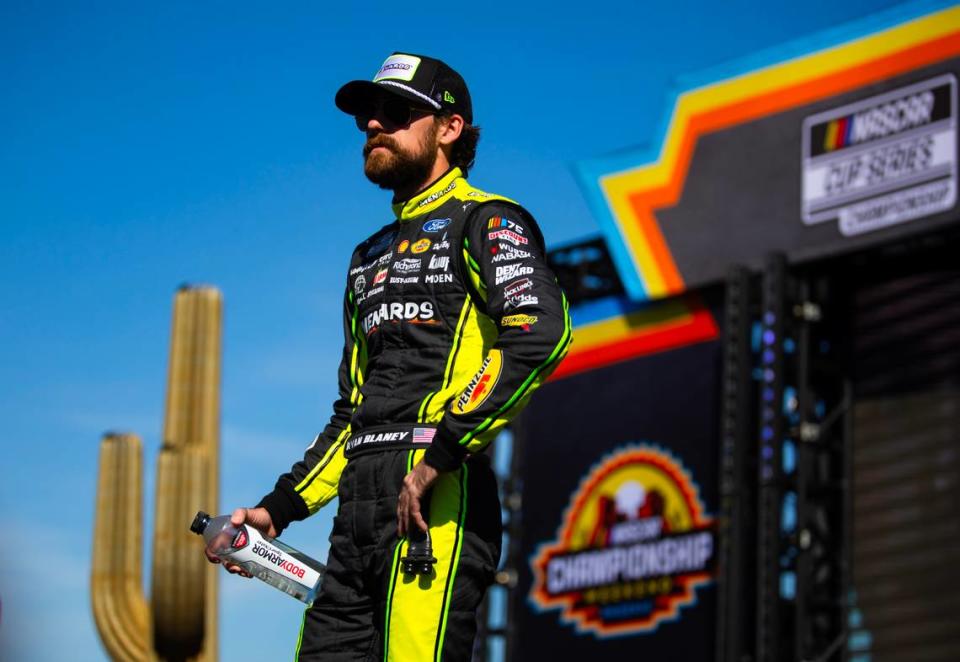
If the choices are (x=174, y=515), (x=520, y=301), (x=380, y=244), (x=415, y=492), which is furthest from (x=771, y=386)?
(x=415, y=492)

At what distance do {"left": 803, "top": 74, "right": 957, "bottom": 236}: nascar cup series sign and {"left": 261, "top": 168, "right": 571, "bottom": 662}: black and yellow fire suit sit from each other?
27.8ft

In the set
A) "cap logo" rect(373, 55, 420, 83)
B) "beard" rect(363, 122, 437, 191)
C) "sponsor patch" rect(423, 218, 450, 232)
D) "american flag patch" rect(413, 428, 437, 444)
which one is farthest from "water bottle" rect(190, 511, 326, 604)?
"cap logo" rect(373, 55, 420, 83)

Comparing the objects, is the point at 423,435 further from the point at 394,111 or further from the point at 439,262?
the point at 394,111

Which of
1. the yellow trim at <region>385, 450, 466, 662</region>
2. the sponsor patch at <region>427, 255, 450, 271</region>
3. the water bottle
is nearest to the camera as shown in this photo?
the yellow trim at <region>385, 450, 466, 662</region>

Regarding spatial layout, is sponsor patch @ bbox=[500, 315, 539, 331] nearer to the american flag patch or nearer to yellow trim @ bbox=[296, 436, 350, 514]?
the american flag patch

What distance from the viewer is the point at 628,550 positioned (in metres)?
13.4

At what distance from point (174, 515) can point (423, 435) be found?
21.5 feet

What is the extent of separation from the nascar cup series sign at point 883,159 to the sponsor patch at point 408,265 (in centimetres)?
854

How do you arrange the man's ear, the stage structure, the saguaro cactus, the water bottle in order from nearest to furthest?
1. the water bottle
2. the man's ear
3. the saguaro cactus
4. the stage structure

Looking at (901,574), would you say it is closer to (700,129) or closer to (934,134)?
(934,134)

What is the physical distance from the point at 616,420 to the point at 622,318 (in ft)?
3.26

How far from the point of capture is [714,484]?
13.0 metres

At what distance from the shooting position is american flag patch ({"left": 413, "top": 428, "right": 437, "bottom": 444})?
150 inches

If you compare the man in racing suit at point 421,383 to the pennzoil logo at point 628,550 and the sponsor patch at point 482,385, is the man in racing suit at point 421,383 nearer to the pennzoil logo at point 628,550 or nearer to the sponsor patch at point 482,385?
the sponsor patch at point 482,385
